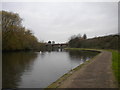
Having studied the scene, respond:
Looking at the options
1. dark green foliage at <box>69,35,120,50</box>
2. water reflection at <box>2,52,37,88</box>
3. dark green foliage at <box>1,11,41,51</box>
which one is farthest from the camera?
dark green foliage at <box>69,35,120,50</box>

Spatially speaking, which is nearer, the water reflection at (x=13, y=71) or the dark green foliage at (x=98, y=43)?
the water reflection at (x=13, y=71)

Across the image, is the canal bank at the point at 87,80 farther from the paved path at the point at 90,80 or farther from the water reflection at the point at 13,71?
the water reflection at the point at 13,71

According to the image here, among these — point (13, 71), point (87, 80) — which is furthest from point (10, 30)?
point (87, 80)

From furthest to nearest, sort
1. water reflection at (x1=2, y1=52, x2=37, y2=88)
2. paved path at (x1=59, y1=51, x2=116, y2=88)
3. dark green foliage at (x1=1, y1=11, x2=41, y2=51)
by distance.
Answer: dark green foliage at (x1=1, y1=11, x2=41, y2=51), water reflection at (x1=2, y1=52, x2=37, y2=88), paved path at (x1=59, y1=51, x2=116, y2=88)

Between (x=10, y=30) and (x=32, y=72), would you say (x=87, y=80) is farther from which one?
(x=10, y=30)

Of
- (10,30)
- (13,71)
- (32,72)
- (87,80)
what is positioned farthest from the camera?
(10,30)

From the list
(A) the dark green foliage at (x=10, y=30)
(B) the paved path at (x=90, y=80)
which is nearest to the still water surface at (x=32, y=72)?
(B) the paved path at (x=90, y=80)

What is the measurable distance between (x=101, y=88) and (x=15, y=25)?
44873 millimetres

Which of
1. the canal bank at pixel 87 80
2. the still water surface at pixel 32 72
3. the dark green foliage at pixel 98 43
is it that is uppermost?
the dark green foliage at pixel 98 43

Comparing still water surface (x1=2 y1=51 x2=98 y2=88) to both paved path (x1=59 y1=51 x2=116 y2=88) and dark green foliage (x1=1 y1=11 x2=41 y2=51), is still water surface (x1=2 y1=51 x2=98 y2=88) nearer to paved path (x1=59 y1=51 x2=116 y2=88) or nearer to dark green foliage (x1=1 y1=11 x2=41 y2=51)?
paved path (x1=59 y1=51 x2=116 y2=88)

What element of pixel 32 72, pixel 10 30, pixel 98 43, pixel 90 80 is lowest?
pixel 32 72

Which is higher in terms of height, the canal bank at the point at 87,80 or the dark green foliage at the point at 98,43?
the dark green foliage at the point at 98,43

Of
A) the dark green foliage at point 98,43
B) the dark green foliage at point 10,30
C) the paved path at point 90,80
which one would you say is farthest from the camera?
the dark green foliage at point 98,43

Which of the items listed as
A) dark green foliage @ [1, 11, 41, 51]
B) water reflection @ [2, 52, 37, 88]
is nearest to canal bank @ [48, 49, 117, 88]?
water reflection @ [2, 52, 37, 88]
